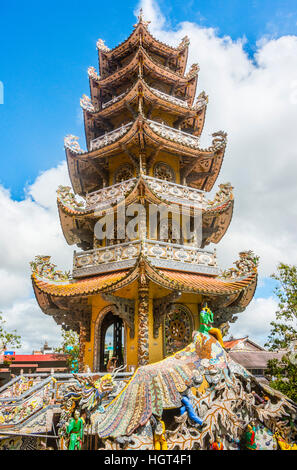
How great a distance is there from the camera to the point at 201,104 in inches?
642

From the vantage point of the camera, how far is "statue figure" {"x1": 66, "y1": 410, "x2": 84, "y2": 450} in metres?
5.74

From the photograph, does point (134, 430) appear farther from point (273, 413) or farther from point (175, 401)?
point (273, 413)

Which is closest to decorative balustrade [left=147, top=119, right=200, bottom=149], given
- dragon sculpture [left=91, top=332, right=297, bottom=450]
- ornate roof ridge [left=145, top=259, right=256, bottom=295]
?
ornate roof ridge [left=145, top=259, right=256, bottom=295]

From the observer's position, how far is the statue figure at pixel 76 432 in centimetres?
574

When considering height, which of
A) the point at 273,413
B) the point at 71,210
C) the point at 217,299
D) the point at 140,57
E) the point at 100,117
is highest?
the point at 140,57

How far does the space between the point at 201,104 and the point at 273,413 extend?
14.2 meters

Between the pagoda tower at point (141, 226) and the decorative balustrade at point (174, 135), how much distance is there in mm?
68

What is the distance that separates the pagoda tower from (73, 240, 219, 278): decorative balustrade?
0.04 m

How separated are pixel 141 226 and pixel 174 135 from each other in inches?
214

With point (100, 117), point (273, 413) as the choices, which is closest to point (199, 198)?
point (100, 117)

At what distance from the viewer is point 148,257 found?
36.0ft

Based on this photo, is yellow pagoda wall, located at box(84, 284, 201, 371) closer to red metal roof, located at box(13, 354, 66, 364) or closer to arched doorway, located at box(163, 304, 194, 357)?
arched doorway, located at box(163, 304, 194, 357)

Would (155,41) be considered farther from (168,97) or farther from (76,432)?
(76,432)

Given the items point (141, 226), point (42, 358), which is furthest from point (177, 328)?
point (42, 358)
